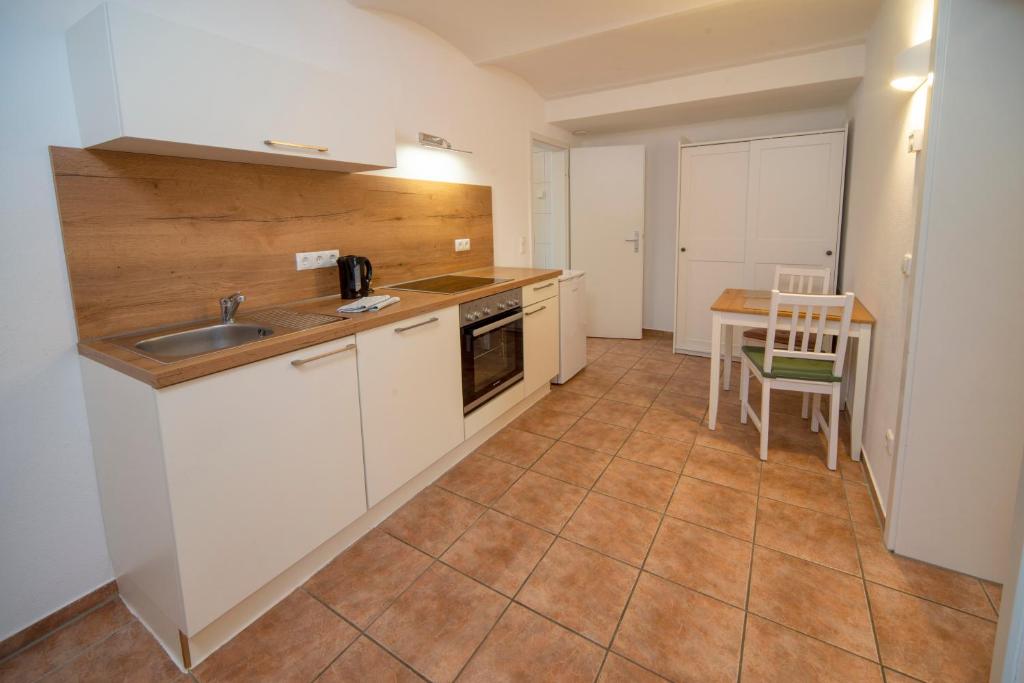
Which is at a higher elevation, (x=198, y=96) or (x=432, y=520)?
(x=198, y=96)

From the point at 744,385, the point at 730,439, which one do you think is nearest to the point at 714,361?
the point at 744,385

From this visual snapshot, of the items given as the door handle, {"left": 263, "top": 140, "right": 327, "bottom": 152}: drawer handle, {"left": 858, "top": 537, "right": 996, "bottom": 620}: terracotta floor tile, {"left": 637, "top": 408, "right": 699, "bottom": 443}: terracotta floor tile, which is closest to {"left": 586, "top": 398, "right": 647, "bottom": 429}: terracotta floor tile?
{"left": 637, "top": 408, "right": 699, "bottom": 443}: terracotta floor tile

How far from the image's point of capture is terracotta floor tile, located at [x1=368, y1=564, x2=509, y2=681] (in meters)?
1.45

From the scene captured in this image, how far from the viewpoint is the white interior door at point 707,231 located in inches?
164

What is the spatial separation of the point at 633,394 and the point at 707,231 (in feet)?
5.90

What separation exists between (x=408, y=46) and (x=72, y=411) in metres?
2.38

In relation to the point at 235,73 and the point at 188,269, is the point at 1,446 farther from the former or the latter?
the point at 235,73

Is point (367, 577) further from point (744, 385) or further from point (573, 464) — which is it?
point (744, 385)

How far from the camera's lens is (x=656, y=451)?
8.79ft

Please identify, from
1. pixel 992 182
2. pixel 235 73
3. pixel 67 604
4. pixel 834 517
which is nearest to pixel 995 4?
pixel 992 182

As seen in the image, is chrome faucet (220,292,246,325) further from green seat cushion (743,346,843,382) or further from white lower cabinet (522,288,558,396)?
green seat cushion (743,346,843,382)

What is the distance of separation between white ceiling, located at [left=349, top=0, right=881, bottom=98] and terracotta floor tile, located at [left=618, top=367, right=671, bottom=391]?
90.0 inches

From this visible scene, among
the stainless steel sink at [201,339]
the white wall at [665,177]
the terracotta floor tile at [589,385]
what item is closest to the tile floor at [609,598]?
the stainless steel sink at [201,339]

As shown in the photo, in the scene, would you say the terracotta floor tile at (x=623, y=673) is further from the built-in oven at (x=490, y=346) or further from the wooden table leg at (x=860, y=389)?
the wooden table leg at (x=860, y=389)
